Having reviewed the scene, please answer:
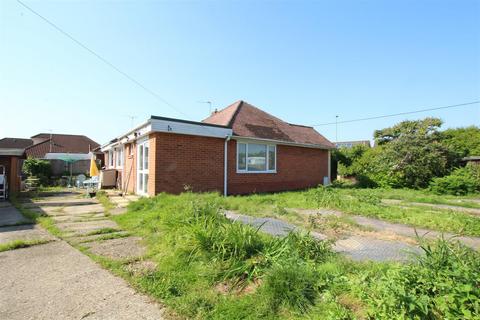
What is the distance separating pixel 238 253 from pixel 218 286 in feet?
1.68

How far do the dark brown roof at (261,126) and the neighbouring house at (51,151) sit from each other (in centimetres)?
983

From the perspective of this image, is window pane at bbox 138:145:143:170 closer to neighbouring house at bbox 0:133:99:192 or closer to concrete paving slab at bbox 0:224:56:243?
concrete paving slab at bbox 0:224:56:243

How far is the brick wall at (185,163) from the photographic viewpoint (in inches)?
390

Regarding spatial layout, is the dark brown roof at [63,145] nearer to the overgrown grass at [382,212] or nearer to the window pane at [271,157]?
the window pane at [271,157]

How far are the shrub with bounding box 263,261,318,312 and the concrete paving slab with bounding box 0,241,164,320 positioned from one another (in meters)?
1.10

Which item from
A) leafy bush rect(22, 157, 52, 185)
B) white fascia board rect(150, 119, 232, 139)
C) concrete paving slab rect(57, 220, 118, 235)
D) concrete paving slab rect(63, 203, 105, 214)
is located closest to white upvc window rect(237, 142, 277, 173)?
white fascia board rect(150, 119, 232, 139)

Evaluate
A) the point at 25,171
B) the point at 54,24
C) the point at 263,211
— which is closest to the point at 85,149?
the point at 25,171

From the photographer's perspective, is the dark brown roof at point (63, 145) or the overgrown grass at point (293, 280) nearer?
the overgrown grass at point (293, 280)

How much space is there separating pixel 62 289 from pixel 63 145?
39.9 m

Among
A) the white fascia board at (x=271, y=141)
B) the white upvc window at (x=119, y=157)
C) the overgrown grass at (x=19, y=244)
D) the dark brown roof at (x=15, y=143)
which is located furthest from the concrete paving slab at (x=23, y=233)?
the dark brown roof at (x=15, y=143)

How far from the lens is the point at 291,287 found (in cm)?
274

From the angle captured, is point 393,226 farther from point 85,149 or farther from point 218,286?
point 85,149

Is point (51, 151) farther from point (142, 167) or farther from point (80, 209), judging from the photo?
point (80, 209)

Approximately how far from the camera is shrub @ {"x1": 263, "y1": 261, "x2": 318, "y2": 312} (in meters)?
2.63
